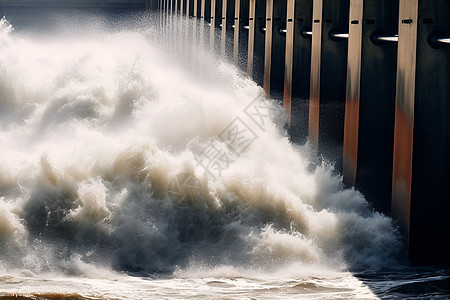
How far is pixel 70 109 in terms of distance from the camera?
57.7ft

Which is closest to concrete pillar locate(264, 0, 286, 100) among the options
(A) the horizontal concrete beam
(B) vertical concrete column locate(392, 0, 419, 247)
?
(B) vertical concrete column locate(392, 0, 419, 247)

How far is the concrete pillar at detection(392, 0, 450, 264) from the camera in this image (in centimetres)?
984

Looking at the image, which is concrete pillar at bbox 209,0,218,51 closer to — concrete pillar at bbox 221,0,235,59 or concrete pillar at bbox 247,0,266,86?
concrete pillar at bbox 221,0,235,59

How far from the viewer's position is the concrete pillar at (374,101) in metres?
11.7

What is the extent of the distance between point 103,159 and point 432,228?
5107mm

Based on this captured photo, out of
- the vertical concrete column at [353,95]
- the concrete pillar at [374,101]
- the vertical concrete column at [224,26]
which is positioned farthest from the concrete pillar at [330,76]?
the vertical concrete column at [224,26]

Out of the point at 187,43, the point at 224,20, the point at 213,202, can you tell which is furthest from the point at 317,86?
the point at 187,43

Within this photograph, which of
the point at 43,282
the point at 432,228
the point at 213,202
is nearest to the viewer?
the point at 43,282

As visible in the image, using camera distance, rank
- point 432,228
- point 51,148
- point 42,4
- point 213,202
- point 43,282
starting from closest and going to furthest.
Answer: point 43,282, point 432,228, point 213,202, point 51,148, point 42,4

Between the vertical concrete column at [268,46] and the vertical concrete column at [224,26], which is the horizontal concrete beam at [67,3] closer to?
the vertical concrete column at [224,26]

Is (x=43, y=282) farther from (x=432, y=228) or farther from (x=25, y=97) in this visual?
(x=25, y=97)

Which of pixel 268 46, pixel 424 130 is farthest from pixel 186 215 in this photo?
pixel 268 46

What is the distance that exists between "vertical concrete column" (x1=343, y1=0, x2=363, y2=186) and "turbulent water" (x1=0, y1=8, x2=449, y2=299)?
40cm

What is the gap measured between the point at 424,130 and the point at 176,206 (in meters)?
3.60
